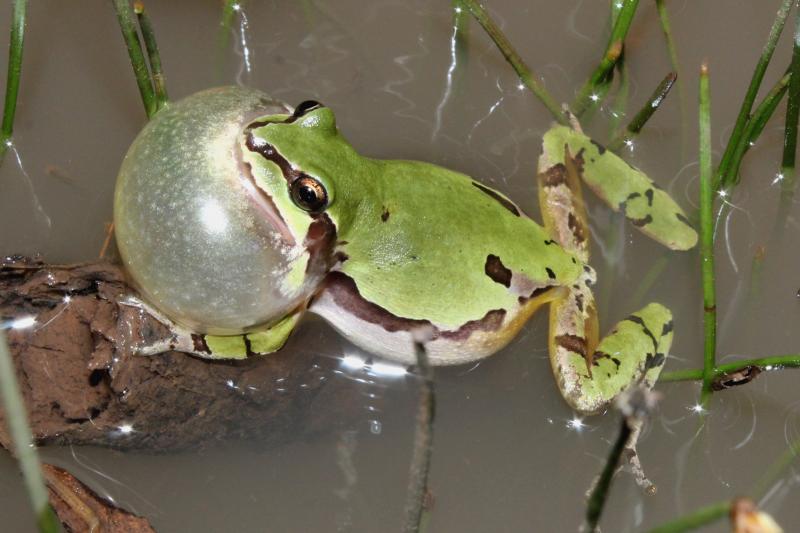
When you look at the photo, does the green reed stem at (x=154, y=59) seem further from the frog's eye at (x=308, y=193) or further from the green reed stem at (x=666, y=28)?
the green reed stem at (x=666, y=28)

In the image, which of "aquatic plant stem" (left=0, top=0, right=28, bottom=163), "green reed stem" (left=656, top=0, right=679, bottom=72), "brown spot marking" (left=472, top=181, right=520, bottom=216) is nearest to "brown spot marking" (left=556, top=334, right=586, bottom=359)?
"brown spot marking" (left=472, top=181, right=520, bottom=216)

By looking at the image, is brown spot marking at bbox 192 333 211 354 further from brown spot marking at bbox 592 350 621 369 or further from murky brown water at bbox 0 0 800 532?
brown spot marking at bbox 592 350 621 369

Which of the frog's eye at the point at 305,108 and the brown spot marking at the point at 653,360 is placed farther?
the brown spot marking at the point at 653,360

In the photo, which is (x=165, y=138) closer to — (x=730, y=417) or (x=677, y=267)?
(x=677, y=267)

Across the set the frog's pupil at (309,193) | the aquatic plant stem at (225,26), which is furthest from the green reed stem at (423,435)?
the aquatic plant stem at (225,26)

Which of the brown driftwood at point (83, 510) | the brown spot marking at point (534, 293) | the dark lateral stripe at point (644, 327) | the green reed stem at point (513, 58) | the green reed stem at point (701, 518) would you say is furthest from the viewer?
the green reed stem at point (513, 58)

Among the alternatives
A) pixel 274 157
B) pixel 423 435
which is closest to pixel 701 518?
pixel 423 435
